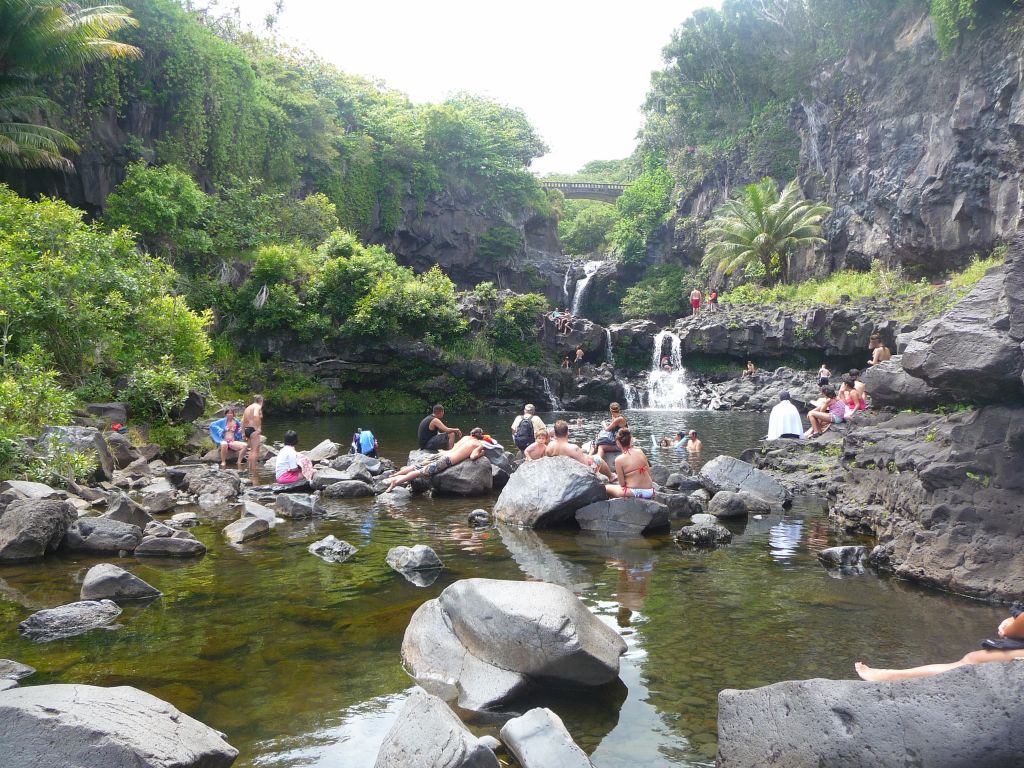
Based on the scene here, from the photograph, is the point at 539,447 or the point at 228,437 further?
the point at 228,437

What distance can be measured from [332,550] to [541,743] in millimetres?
5481

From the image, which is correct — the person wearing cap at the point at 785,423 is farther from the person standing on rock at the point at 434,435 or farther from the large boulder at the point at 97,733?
the large boulder at the point at 97,733

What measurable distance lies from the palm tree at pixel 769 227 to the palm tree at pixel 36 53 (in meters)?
31.7

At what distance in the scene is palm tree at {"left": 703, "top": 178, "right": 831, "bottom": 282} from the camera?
4111 cm

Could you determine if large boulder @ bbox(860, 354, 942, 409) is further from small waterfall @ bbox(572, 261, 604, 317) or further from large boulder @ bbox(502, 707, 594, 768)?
small waterfall @ bbox(572, 261, 604, 317)

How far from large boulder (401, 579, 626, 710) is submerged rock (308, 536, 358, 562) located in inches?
127

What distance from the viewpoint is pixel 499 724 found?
16.8 ft

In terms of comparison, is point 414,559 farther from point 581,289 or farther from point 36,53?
point 581,289

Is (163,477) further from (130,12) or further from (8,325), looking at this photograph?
(130,12)

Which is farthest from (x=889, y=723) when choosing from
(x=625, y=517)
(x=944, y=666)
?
(x=625, y=517)

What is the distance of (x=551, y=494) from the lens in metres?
11.0

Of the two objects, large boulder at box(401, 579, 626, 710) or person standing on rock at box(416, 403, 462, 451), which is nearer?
large boulder at box(401, 579, 626, 710)

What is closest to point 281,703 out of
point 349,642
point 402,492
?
point 349,642

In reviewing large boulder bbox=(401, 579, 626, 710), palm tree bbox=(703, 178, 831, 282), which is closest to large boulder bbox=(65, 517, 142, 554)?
large boulder bbox=(401, 579, 626, 710)
